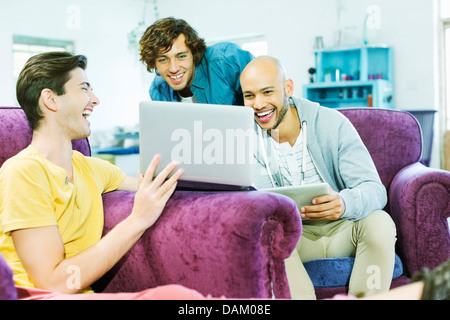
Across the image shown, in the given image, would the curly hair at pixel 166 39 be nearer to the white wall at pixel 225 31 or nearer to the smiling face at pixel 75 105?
the smiling face at pixel 75 105

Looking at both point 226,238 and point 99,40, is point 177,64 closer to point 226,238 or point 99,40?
point 226,238

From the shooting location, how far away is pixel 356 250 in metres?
1.62

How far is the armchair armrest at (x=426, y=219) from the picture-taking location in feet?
5.36

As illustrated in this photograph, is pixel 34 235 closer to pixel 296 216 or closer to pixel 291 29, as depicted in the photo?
pixel 296 216

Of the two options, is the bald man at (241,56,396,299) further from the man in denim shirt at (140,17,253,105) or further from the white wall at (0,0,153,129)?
the white wall at (0,0,153,129)

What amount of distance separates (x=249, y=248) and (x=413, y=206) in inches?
32.4

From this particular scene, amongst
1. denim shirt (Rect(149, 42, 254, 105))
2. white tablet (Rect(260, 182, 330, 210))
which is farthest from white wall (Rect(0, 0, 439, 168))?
white tablet (Rect(260, 182, 330, 210))

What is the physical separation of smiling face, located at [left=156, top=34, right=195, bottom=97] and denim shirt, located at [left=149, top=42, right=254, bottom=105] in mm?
52

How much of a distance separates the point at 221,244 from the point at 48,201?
45 cm

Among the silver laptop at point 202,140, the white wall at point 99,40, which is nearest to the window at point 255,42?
the white wall at point 99,40

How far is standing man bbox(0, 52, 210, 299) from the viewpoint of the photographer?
1116 mm

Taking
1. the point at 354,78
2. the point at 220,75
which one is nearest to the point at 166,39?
the point at 220,75

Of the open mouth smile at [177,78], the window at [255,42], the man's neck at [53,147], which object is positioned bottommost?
the man's neck at [53,147]

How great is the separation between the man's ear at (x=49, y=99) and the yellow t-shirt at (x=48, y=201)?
13cm
